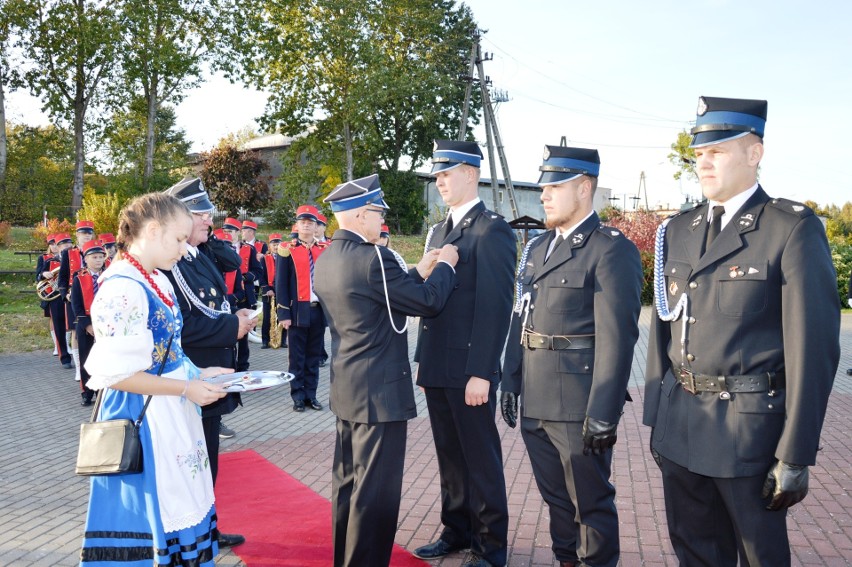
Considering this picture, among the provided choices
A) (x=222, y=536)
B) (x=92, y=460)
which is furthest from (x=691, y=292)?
(x=222, y=536)

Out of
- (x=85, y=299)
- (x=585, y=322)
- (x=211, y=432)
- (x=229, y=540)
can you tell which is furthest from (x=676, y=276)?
(x=85, y=299)

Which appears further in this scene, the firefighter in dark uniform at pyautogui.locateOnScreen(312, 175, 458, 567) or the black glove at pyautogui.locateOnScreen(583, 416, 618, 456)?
the firefighter in dark uniform at pyautogui.locateOnScreen(312, 175, 458, 567)

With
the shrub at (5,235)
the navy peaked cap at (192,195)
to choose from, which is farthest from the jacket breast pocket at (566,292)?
the shrub at (5,235)

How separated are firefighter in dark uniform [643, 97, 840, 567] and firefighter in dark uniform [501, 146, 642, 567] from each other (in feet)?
1.15

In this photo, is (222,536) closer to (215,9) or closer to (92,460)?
(92,460)

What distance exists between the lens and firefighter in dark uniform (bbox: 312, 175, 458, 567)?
344 cm

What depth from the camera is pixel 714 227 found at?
9.43ft

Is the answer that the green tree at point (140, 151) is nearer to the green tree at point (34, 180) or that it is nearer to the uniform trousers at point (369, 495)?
the green tree at point (34, 180)

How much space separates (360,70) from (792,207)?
37.0m

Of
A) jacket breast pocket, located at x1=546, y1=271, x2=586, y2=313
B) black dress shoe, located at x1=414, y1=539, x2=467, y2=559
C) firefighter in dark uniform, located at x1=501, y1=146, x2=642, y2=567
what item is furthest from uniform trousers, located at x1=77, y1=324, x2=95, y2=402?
jacket breast pocket, located at x1=546, y1=271, x2=586, y2=313

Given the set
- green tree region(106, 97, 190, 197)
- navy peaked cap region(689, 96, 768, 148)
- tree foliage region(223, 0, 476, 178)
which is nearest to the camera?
navy peaked cap region(689, 96, 768, 148)

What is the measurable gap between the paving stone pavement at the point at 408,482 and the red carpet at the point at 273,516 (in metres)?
0.11

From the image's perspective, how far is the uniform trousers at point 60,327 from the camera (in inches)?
445

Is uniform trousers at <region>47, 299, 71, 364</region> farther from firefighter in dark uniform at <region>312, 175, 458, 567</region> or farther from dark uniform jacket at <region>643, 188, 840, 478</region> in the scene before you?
dark uniform jacket at <region>643, 188, 840, 478</region>
